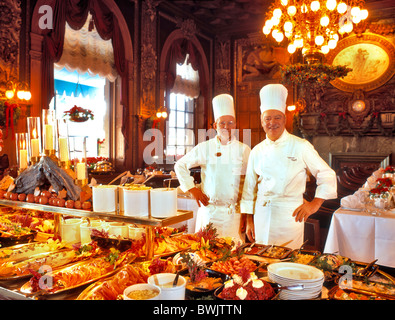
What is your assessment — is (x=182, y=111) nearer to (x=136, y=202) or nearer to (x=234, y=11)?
(x=234, y=11)

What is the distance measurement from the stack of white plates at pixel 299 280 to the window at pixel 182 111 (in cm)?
864

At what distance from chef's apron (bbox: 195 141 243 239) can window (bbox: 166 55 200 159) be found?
703cm

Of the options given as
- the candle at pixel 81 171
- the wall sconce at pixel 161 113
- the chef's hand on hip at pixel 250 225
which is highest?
the wall sconce at pixel 161 113

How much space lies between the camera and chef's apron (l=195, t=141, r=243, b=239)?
2961mm

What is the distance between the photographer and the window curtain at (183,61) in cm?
970

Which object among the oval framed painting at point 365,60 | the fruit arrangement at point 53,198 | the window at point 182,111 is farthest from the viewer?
the window at point 182,111

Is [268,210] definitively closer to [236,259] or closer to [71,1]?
[236,259]

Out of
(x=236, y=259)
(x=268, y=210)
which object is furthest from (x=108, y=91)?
(x=236, y=259)

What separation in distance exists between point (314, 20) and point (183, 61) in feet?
18.5

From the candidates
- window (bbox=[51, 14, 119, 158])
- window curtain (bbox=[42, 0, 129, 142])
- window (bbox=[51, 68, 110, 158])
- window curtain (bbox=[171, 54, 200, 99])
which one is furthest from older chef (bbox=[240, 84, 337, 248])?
window curtain (bbox=[171, 54, 200, 99])

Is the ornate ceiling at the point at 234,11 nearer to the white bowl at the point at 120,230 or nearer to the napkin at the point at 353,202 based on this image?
the napkin at the point at 353,202

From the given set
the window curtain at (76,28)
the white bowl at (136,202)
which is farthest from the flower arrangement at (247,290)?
the window curtain at (76,28)

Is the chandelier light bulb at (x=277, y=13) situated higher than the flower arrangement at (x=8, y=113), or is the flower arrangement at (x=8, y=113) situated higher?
the chandelier light bulb at (x=277, y=13)
